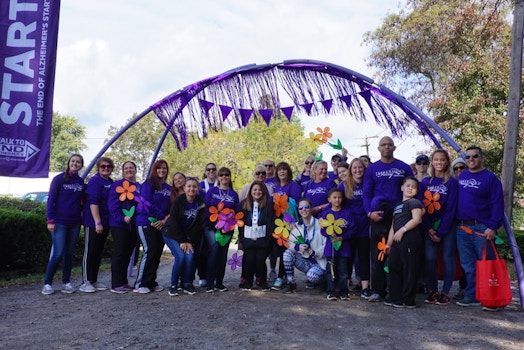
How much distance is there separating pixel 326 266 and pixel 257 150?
17.8m

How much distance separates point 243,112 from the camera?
793 centimetres

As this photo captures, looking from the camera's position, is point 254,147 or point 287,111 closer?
point 287,111

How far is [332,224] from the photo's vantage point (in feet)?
20.2

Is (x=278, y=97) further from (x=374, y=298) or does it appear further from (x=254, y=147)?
(x=254, y=147)

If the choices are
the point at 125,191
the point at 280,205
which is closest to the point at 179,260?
the point at 125,191

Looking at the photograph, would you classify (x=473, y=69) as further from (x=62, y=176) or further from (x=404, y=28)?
(x=62, y=176)

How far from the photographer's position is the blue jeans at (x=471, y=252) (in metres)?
5.61

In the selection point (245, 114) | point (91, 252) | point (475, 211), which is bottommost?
point (91, 252)

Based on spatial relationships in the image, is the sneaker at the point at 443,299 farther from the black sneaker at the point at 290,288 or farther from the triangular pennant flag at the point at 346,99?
the triangular pennant flag at the point at 346,99

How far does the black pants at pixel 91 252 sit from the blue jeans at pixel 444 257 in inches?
164

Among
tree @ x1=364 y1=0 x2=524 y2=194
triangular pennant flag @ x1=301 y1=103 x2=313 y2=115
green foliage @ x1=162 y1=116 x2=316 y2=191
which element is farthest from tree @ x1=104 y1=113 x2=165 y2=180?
triangular pennant flag @ x1=301 y1=103 x2=313 y2=115

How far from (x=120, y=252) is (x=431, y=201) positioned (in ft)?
13.1

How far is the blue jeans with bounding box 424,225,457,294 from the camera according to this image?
5918 mm

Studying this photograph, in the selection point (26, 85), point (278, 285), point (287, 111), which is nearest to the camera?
point (278, 285)
